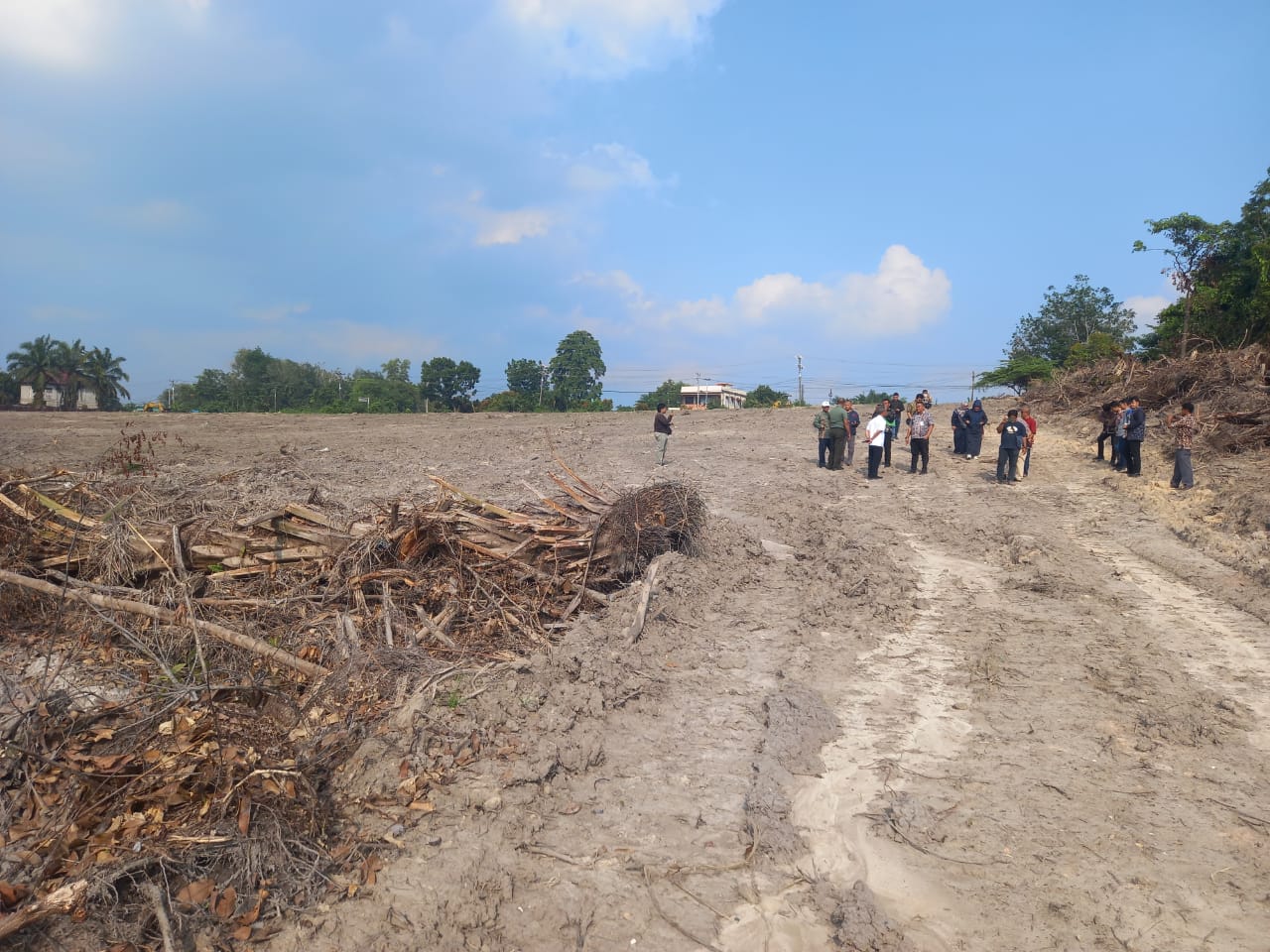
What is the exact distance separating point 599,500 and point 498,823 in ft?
14.3

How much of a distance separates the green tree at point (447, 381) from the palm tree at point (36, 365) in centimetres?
2950

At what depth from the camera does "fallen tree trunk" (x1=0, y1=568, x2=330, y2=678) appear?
567 centimetres

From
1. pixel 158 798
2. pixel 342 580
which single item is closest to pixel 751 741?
pixel 158 798

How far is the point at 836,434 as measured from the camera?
15164 millimetres

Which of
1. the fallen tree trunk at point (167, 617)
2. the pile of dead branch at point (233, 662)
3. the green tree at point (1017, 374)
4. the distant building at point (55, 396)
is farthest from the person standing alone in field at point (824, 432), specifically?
the distant building at point (55, 396)

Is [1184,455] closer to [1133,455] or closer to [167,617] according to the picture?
[1133,455]

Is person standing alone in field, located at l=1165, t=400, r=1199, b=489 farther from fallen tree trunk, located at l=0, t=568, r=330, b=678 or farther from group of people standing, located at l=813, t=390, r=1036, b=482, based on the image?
fallen tree trunk, located at l=0, t=568, r=330, b=678

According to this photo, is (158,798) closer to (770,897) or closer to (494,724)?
(494,724)

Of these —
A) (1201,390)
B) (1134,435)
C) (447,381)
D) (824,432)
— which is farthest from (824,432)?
(447,381)

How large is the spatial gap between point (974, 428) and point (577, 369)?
48.7m

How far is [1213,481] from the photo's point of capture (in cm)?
1207

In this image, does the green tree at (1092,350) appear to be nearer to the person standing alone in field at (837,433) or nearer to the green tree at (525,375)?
the person standing alone in field at (837,433)

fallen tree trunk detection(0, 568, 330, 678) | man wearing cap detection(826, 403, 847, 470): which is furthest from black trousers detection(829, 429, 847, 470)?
fallen tree trunk detection(0, 568, 330, 678)

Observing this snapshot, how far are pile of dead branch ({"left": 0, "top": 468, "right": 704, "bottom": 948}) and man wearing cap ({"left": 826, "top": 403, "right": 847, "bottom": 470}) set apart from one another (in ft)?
23.9
